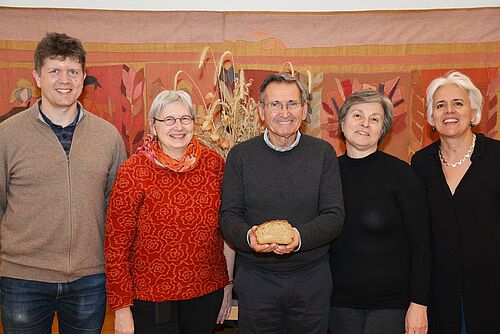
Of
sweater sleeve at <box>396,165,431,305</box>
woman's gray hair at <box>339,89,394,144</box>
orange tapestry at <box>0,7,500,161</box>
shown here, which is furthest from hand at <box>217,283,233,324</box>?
orange tapestry at <box>0,7,500,161</box>

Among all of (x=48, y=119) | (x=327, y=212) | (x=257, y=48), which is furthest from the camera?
(x=257, y=48)

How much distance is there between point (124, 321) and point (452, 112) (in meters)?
1.59

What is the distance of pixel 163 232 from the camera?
187 cm

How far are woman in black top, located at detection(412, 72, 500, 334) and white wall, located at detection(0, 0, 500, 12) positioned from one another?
4.63ft

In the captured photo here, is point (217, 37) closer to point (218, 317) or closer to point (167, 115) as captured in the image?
point (167, 115)

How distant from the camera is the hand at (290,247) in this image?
1.76 meters

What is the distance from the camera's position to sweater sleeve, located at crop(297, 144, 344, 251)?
70.7 inches

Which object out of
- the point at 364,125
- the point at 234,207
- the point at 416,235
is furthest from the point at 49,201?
the point at 416,235

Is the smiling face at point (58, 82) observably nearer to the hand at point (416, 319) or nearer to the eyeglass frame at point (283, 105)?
the eyeglass frame at point (283, 105)

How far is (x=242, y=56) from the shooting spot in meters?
3.21

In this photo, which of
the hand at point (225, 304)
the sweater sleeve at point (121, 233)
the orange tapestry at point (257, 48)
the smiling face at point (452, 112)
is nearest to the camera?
the sweater sleeve at point (121, 233)

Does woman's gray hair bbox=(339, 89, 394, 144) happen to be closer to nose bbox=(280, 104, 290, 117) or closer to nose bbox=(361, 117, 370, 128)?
nose bbox=(361, 117, 370, 128)

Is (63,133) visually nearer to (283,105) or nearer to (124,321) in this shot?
(124,321)

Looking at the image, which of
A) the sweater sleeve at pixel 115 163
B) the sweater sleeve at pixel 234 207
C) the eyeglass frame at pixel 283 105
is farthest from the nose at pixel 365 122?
the sweater sleeve at pixel 115 163
